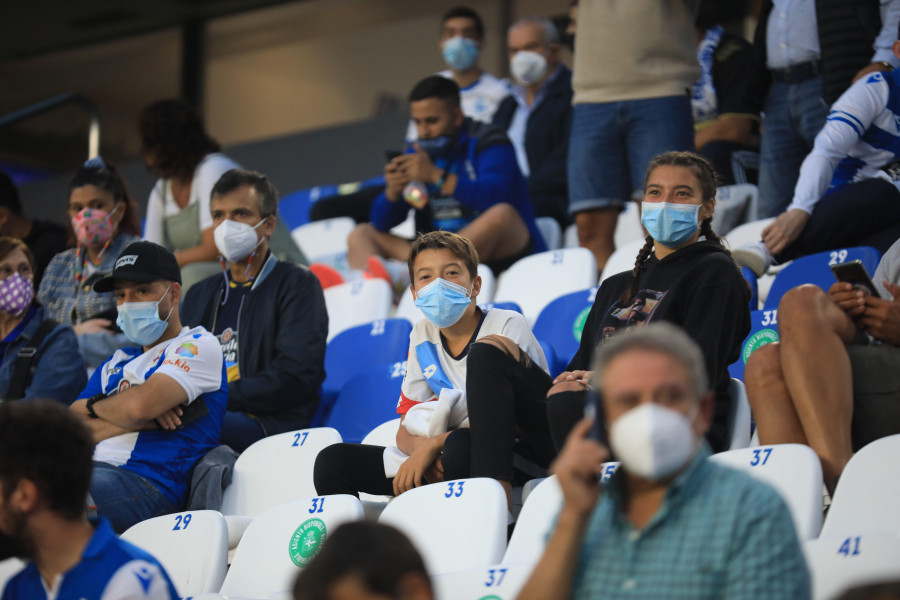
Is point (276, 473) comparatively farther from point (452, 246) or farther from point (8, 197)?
point (8, 197)

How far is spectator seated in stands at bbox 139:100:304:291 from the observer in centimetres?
508

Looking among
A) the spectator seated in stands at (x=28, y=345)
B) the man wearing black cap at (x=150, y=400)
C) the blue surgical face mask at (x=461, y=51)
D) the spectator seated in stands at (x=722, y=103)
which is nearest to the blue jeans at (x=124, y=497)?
the man wearing black cap at (x=150, y=400)

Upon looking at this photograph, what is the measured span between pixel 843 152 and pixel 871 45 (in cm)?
63

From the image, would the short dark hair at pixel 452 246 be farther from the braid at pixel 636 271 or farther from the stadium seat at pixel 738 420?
the stadium seat at pixel 738 420

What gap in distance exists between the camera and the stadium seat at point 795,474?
2.26 meters

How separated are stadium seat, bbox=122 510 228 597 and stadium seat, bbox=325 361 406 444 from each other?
3.50ft

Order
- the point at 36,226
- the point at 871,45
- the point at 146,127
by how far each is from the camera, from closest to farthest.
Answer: the point at 871,45, the point at 146,127, the point at 36,226

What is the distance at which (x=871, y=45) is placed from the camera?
171 inches

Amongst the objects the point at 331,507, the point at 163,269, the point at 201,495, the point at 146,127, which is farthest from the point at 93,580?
the point at 146,127

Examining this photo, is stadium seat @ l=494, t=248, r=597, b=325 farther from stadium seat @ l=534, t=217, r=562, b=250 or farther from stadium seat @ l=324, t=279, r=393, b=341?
stadium seat @ l=534, t=217, r=562, b=250

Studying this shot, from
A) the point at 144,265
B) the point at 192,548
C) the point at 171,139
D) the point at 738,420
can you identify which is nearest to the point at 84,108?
the point at 171,139

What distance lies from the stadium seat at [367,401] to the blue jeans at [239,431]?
31 centimetres

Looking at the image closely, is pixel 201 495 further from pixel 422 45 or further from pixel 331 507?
pixel 422 45

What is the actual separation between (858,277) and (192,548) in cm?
186
